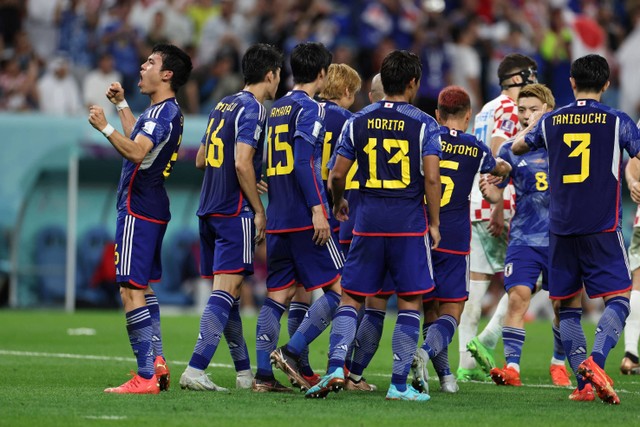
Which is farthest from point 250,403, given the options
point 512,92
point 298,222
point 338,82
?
point 512,92

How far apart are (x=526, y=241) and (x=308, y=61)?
259 centimetres

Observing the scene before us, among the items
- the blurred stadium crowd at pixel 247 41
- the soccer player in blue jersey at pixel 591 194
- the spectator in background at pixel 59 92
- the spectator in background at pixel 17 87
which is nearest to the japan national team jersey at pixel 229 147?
the soccer player in blue jersey at pixel 591 194

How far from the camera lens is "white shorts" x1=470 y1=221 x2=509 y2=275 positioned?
1177 cm

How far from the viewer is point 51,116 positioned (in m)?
20.6

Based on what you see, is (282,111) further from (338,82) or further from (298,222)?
(338,82)

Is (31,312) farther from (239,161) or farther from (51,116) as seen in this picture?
(239,161)

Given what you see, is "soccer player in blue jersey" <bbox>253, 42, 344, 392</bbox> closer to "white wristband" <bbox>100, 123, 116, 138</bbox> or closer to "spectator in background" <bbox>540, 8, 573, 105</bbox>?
"white wristband" <bbox>100, 123, 116, 138</bbox>

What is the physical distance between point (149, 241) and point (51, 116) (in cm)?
1191

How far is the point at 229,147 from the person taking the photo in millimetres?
9500

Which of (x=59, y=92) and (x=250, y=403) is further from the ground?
(x=59, y=92)

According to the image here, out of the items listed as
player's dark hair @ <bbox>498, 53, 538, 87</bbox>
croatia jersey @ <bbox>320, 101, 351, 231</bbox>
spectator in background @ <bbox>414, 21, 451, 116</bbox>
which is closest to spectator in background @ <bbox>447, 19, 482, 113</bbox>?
spectator in background @ <bbox>414, 21, 451, 116</bbox>

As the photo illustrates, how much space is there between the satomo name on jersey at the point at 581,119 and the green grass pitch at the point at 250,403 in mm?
1976

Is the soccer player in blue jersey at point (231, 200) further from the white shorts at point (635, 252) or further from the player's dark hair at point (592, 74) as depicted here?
the white shorts at point (635, 252)

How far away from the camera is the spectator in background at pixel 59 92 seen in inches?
846
